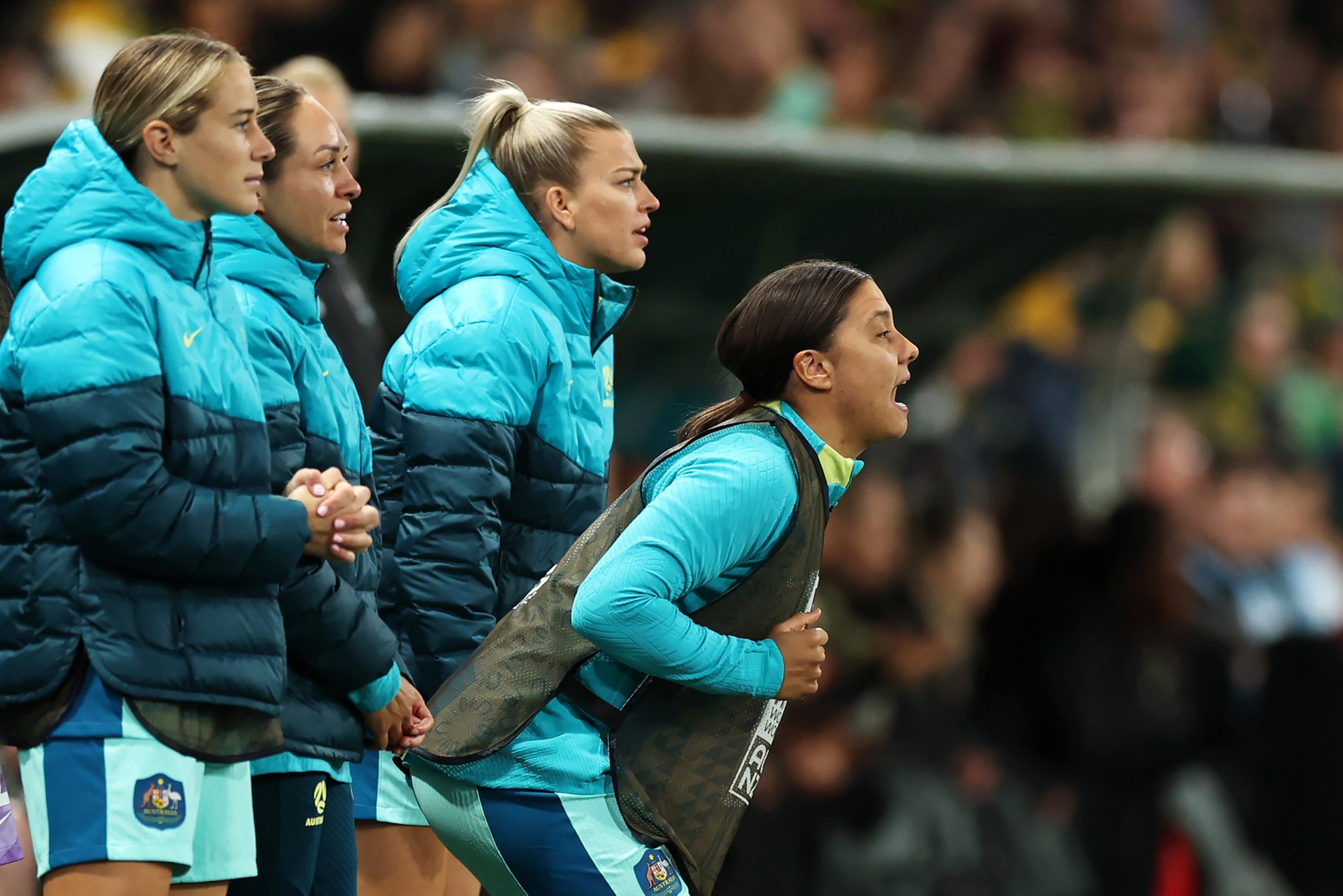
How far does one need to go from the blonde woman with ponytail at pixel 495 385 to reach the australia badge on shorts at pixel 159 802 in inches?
34.2

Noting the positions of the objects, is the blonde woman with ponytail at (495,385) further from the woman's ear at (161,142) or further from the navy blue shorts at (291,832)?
the woman's ear at (161,142)

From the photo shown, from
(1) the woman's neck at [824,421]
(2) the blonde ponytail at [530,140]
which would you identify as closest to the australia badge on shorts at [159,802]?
(1) the woman's neck at [824,421]

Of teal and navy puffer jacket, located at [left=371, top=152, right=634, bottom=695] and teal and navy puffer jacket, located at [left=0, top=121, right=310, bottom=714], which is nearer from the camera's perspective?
teal and navy puffer jacket, located at [left=0, top=121, right=310, bottom=714]

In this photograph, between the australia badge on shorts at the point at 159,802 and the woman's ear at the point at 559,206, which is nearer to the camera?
the australia badge on shorts at the point at 159,802

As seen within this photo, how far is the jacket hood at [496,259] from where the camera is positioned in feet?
12.6

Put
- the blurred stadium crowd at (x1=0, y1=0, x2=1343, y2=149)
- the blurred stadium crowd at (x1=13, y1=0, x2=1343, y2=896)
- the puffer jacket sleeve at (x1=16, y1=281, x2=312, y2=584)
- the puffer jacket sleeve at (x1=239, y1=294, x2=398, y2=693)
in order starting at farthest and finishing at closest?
1. the blurred stadium crowd at (x1=0, y1=0, x2=1343, y2=149)
2. the blurred stadium crowd at (x1=13, y1=0, x2=1343, y2=896)
3. the puffer jacket sleeve at (x1=239, y1=294, x2=398, y2=693)
4. the puffer jacket sleeve at (x1=16, y1=281, x2=312, y2=584)

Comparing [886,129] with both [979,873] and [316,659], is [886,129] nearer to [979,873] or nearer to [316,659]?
[979,873]

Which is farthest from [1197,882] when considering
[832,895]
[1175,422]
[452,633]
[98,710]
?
[98,710]

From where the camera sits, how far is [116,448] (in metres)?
2.74

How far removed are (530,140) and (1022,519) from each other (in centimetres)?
388

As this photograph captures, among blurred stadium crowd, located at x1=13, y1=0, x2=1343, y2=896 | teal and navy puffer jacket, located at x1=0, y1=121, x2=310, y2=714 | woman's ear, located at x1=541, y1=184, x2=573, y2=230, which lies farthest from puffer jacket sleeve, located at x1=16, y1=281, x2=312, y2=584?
blurred stadium crowd, located at x1=13, y1=0, x2=1343, y2=896

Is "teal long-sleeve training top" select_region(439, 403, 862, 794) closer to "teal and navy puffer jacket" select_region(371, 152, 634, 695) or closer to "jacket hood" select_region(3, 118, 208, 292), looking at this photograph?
"teal and navy puffer jacket" select_region(371, 152, 634, 695)

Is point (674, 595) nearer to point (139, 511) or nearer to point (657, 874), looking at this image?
point (657, 874)

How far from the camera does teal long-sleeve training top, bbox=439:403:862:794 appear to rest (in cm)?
286
